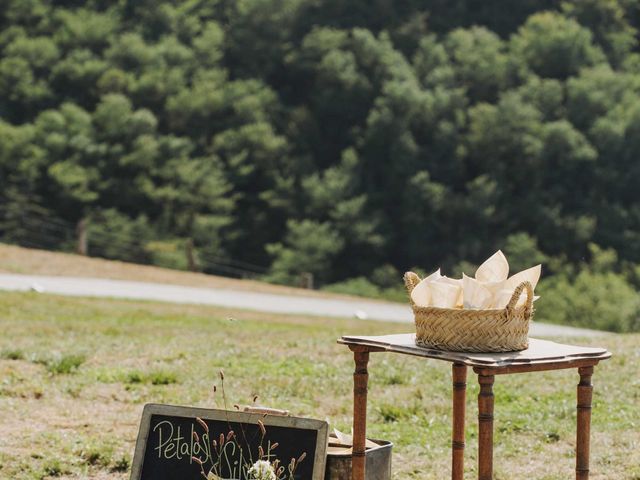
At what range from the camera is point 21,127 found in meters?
60.0

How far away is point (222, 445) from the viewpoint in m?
5.26

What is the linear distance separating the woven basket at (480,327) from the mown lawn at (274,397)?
2.50m

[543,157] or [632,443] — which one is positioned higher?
[543,157]

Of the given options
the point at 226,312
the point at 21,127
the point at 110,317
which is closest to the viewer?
the point at 110,317

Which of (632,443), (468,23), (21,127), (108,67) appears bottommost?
(632,443)

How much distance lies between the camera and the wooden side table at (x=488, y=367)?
4656mm

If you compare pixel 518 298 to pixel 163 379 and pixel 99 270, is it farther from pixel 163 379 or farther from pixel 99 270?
pixel 99 270

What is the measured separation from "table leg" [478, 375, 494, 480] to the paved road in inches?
717

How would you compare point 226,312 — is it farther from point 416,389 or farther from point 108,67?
point 108,67

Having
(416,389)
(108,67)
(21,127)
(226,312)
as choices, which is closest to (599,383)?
(416,389)

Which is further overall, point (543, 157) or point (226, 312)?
point (543, 157)

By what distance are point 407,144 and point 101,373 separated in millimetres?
56556

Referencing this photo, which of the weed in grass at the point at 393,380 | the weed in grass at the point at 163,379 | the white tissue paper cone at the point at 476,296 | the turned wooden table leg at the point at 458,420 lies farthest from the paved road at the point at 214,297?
the white tissue paper cone at the point at 476,296

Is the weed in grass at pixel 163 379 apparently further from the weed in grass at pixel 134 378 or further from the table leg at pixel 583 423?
the table leg at pixel 583 423
